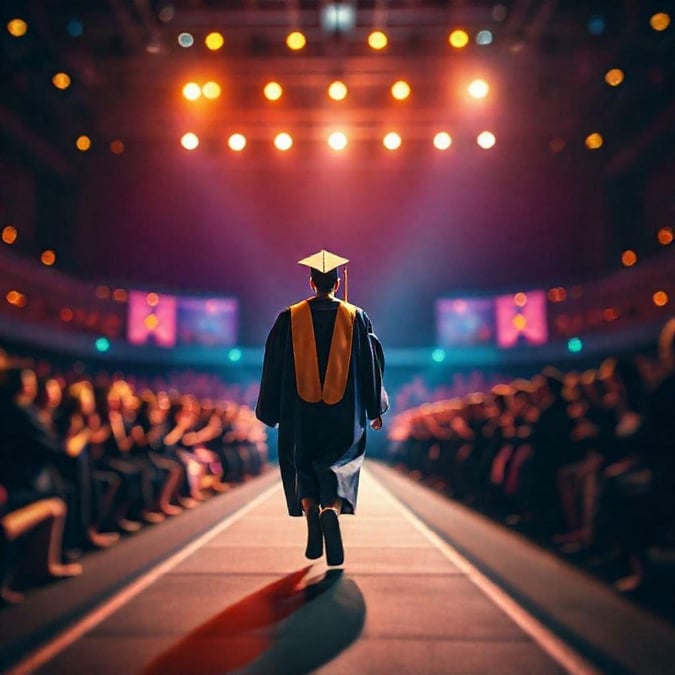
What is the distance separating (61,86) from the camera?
11.3 m

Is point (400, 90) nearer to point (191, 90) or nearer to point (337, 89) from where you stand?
point (337, 89)

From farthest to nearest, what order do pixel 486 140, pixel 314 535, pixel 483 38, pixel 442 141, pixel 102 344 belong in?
pixel 102 344 < pixel 483 38 < pixel 442 141 < pixel 486 140 < pixel 314 535

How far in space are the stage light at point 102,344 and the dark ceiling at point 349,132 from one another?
2023 millimetres

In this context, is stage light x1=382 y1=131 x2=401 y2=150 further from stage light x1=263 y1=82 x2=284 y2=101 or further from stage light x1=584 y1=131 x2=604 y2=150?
stage light x1=584 y1=131 x2=604 y2=150

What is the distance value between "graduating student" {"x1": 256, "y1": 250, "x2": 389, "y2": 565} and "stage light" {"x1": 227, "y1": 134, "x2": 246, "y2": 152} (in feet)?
22.2

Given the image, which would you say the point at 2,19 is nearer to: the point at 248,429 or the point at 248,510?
the point at 248,429

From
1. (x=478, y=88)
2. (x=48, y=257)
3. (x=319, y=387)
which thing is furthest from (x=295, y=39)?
(x=48, y=257)

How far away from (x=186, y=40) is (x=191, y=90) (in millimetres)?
1038

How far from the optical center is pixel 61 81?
11297 mm

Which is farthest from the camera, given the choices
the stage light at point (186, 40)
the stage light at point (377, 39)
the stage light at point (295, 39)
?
the stage light at point (186, 40)

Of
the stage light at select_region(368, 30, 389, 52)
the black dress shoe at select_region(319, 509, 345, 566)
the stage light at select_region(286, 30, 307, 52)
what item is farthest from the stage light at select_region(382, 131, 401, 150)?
the black dress shoe at select_region(319, 509, 345, 566)

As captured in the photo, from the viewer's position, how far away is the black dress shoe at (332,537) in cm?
369

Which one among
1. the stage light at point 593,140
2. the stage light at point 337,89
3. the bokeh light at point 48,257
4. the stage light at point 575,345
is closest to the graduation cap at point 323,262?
the stage light at point 337,89

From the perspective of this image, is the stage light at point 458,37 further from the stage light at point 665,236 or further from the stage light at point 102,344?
the stage light at point 102,344
